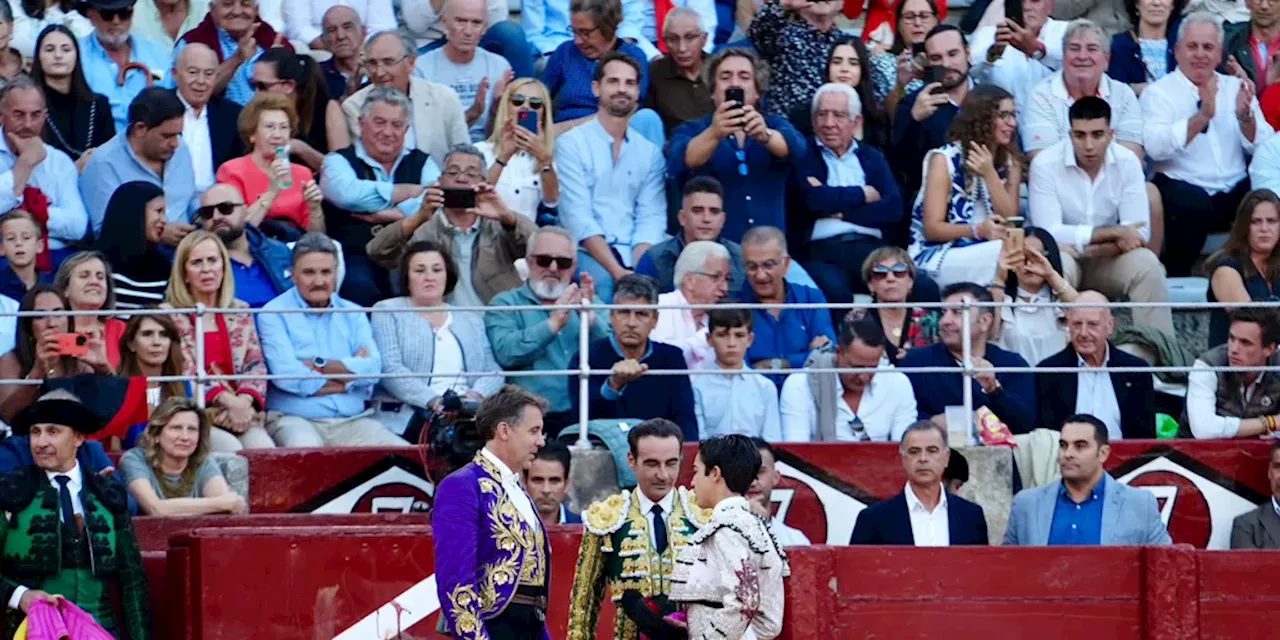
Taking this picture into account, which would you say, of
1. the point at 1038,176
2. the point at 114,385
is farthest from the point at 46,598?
the point at 1038,176

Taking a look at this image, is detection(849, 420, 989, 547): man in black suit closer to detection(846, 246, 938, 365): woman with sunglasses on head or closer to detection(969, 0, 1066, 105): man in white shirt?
detection(846, 246, 938, 365): woman with sunglasses on head

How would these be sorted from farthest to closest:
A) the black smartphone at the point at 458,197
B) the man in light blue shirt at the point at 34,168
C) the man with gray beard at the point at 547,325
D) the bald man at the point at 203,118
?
1. the bald man at the point at 203,118
2. the man in light blue shirt at the point at 34,168
3. the black smartphone at the point at 458,197
4. the man with gray beard at the point at 547,325

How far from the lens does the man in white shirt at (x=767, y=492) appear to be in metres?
10.1

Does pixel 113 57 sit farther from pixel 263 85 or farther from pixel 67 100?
pixel 263 85

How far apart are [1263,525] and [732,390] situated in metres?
2.28

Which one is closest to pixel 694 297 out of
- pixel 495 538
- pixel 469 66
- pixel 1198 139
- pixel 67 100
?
pixel 469 66

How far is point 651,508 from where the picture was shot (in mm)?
8453

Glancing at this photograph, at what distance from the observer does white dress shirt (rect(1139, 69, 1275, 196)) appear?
13203 mm

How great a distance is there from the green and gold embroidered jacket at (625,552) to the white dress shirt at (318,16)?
5901 mm

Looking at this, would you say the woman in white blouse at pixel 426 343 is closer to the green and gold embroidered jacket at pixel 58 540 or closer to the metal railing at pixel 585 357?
the metal railing at pixel 585 357

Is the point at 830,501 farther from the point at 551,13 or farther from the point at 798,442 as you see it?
the point at 551,13

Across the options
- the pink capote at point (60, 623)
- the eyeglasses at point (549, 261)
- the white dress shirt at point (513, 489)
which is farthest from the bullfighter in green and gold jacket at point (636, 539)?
the eyeglasses at point (549, 261)

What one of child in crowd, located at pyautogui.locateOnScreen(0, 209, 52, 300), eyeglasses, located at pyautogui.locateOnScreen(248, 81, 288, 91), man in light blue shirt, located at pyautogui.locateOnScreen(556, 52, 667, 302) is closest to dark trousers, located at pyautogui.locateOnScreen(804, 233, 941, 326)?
man in light blue shirt, located at pyautogui.locateOnScreen(556, 52, 667, 302)

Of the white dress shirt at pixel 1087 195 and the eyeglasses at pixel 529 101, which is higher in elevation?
the eyeglasses at pixel 529 101
